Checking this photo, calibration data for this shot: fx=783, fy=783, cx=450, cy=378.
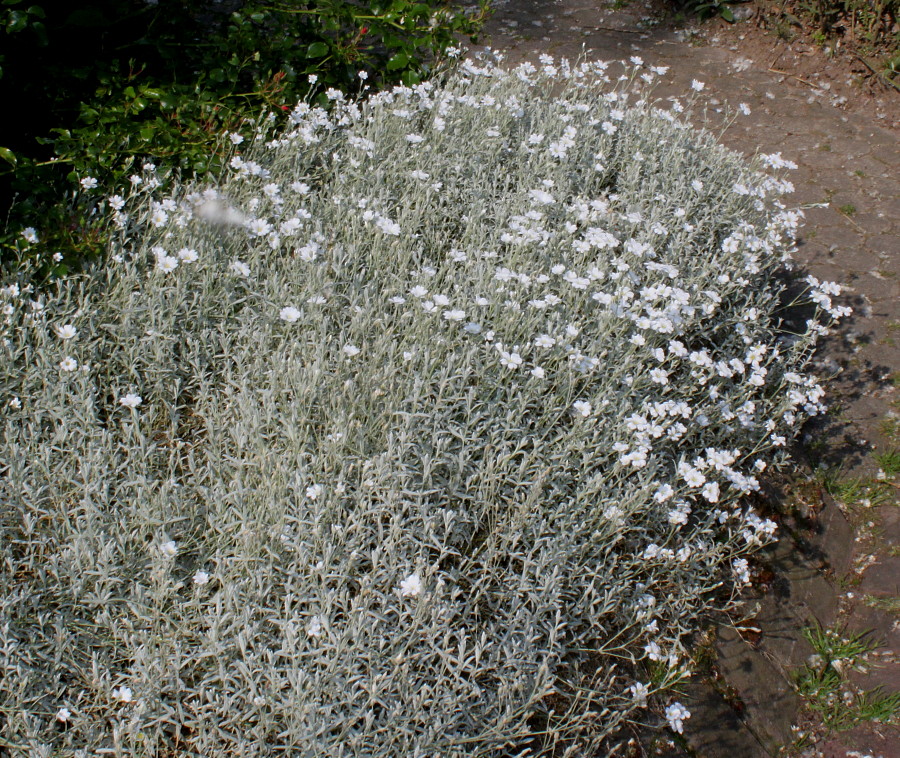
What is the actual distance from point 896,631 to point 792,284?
7.64 feet

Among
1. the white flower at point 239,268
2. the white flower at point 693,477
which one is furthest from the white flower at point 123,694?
the white flower at point 693,477

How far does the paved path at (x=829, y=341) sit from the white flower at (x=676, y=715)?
0.46 feet

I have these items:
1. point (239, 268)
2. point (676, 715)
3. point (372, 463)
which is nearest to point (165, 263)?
point (239, 268)

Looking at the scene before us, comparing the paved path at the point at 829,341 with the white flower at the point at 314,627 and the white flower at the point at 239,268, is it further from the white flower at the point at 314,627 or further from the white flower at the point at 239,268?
the white flower at the point at 239,268

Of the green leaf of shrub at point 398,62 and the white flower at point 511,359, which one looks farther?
the green leaf of shrub at point 398,62

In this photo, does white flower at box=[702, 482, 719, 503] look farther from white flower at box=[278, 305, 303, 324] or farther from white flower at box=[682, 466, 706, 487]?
white flower at box=[278, 305, 303, 324]

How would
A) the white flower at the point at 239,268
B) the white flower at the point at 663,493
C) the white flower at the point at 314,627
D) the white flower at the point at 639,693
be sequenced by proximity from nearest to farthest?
the white flower at the point at 314,627, the white flower at the point at 639,693, the white flower at the point at 663,493, the white flower at the point at 239,268

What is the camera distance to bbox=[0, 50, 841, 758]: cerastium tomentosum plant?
2.13 meters

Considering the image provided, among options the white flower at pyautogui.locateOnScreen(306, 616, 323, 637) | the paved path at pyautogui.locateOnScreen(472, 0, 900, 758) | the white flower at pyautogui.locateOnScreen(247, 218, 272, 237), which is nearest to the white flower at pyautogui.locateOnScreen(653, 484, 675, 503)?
the paved path at pyautogui.locateOnScreen(472, 0, 900, 758)

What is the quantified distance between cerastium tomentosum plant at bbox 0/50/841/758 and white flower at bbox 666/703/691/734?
1.5 inches

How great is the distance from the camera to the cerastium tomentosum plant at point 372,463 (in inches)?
83.7

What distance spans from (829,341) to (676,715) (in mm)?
2763

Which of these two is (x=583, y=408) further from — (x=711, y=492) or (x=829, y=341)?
(x=829, y=341)

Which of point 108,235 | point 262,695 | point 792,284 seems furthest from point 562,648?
point 792,284
